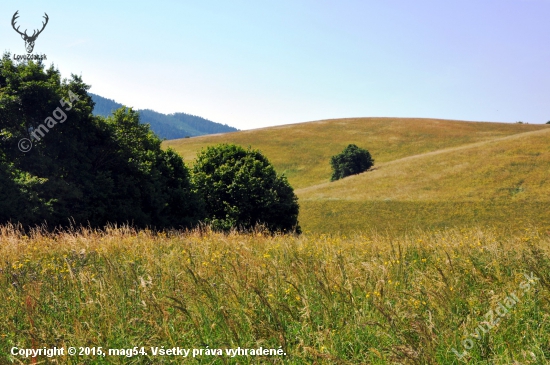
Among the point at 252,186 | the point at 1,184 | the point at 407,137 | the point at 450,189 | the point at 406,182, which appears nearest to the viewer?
the point at 1,184

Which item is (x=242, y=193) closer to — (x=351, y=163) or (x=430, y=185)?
(x=430, y=185)

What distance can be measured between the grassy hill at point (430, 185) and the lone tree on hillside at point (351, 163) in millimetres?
2465

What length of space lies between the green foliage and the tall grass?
1145cm

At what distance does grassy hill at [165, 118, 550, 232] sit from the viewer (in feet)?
154

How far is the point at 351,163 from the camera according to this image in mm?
84000

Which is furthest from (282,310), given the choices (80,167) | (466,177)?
(466,177)

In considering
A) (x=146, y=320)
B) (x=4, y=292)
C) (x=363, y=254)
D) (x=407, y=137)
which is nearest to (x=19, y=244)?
(x=4, y=292)

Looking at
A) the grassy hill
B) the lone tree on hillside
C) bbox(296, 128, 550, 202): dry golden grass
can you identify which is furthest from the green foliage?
the lone tree on hillside

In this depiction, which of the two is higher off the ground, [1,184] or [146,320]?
[1,184]

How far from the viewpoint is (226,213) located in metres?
29.4

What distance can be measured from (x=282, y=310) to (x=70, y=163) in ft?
57.8

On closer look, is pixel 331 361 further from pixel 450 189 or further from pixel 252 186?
pixel 450 189

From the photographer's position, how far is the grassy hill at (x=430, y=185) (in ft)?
154

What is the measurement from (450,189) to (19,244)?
55.4 meters
